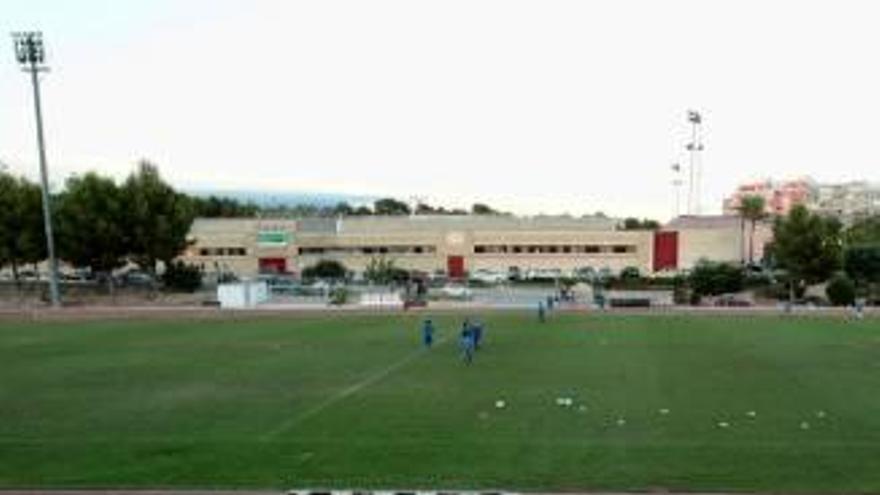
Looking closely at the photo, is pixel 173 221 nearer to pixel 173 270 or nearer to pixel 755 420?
pixel 173 270

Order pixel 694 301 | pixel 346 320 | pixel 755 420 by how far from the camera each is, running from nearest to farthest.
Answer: pixel 755 420 → pixel 346 320 → pixel 694 301

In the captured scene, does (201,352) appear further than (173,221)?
No

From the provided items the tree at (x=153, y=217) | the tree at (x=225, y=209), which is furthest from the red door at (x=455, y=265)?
the tree at (x=225, y=209)

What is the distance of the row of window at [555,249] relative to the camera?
4690 inches

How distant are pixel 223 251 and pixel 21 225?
32.0 metres

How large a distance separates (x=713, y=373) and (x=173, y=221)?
61320 millimetres

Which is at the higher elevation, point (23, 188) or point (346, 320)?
point (23, 188)

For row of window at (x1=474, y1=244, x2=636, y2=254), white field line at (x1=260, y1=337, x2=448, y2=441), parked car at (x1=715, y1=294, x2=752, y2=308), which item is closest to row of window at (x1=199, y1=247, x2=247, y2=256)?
row of window at (x1=474, y1=244, x2=636, y2=254)

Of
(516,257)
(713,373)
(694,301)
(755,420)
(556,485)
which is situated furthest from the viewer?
(516,257)

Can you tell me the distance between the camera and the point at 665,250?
119312 millimetres

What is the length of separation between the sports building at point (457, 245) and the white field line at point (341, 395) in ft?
249

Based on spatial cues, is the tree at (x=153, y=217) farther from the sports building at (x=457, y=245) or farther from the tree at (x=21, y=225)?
the sports building at (x=457, y=245)

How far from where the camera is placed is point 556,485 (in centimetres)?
1939

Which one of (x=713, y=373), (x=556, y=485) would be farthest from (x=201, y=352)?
(x=556, y=485)
